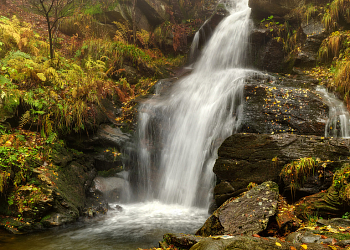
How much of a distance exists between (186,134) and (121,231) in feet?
13.5

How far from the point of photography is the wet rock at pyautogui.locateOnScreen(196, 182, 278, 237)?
12.9 feet

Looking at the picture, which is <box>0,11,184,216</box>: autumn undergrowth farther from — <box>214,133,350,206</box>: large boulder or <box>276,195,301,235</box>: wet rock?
<box>276,195,301,235</box>: wet rock

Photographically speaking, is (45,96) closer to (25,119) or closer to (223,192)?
(25,119)

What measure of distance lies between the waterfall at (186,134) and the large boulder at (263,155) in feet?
3.77

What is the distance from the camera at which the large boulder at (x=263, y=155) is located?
16.0 feet

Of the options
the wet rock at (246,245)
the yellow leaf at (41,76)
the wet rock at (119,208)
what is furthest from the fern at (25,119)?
the wet rock at (246,245)

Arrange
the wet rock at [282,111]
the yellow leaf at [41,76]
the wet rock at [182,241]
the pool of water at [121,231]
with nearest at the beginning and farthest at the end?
the wet rock at [182,241] < the pool of water at [121,231] < the wet rock at [282,111] < the yellow leaf at [41,76]

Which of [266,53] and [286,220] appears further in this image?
[266,53]

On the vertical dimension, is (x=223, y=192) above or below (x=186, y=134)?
below

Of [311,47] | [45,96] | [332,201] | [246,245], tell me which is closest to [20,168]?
[45,96]

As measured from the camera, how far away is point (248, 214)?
416cm

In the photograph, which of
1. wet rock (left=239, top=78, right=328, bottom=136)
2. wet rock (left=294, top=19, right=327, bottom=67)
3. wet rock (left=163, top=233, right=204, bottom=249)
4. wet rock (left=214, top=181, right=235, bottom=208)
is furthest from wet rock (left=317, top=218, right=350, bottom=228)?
wet rock (left=294, top=19, right=327, bottom=67)

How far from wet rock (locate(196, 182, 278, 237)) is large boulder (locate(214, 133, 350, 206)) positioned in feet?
1.95

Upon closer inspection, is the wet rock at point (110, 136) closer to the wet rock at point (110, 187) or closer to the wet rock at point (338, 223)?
the wet rock at point (110, 187)
